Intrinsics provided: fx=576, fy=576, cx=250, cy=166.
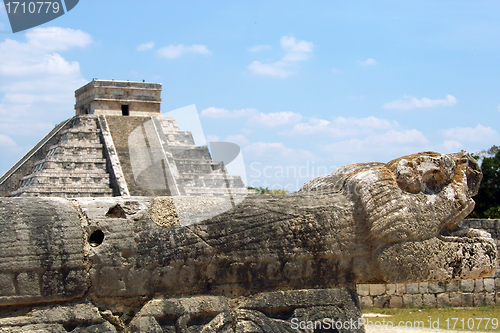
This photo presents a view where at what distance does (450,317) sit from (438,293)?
3.80 feet

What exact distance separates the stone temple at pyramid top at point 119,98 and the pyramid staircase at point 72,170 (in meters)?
2.98

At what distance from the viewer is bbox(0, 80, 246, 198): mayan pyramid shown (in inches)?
919

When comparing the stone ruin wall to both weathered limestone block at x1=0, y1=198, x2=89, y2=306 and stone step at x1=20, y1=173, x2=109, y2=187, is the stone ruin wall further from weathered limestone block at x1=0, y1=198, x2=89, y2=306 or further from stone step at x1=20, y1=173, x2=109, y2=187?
stone step at x1=20, y1=173, x2=109, y2=187

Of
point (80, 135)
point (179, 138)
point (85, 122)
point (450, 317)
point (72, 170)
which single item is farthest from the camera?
point (179, 138)

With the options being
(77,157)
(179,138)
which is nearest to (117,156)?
(77,157)

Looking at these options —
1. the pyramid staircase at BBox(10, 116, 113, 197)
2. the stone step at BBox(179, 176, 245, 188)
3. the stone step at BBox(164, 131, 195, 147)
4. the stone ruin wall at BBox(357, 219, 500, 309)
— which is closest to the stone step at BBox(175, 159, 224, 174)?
the stone step at BBox(179, 176, 245, 188)

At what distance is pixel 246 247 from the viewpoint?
3.67 m

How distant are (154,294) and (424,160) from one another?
1.98 meters

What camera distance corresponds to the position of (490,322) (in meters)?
10.0

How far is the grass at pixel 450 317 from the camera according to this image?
9727mm

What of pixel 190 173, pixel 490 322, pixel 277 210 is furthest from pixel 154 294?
pixel 190 173

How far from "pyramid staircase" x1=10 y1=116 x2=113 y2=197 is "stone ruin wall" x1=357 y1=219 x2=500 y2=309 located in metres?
13.4

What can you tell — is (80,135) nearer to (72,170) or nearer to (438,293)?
(72,170)

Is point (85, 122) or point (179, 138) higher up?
point (85, 122)
